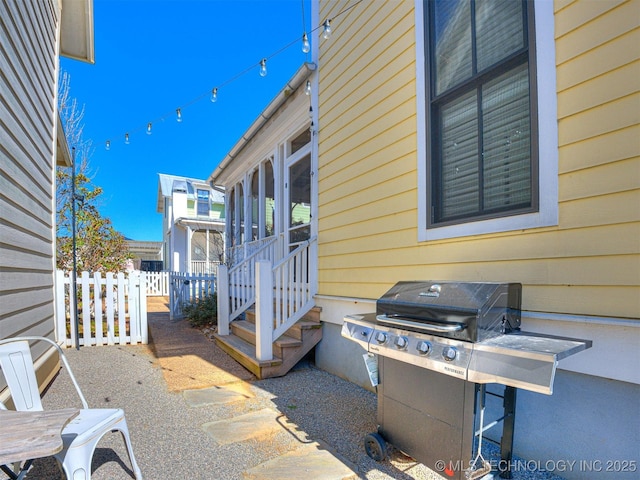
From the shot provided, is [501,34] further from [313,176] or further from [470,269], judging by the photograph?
[313,176]

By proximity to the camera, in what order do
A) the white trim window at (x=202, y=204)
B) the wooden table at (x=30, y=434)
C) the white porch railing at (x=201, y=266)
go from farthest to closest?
the white trim window at (x=202, y=204)
the white porch railing at (x=201, y=266)
the wooden table at (x=30, y=434)

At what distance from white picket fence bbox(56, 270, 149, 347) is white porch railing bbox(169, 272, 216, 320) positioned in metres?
1.78

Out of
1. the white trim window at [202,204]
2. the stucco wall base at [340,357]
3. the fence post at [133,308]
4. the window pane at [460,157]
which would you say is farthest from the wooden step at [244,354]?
the white trim window at [202,204]

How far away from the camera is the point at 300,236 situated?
18.0 ft

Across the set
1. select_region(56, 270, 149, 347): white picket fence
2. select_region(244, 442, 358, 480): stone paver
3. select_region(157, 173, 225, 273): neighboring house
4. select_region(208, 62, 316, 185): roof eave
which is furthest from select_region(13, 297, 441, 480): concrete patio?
select_region(157, 173, 225, 273): neighboring house

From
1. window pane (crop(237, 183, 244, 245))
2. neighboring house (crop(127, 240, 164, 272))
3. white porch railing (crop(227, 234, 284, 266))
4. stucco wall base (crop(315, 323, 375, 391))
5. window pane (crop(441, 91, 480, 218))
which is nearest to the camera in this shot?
window pane (crop(441, 91, 480, 218))

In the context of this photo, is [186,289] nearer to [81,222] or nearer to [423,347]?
[81,222]

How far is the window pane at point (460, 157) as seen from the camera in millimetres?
2635

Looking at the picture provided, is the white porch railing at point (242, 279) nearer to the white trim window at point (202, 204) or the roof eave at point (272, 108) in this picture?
the roof eave at point (272, 108)

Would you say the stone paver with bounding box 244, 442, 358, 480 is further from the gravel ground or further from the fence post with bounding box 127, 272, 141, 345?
the fence post with bounding box 127, 272, 141, 345

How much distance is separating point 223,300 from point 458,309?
14.8 ft

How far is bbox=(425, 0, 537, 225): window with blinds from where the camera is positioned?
2287 millimetres

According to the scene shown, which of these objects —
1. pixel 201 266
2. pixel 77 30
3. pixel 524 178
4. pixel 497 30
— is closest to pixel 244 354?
pixel 524 178

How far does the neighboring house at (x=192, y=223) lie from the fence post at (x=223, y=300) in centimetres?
870
